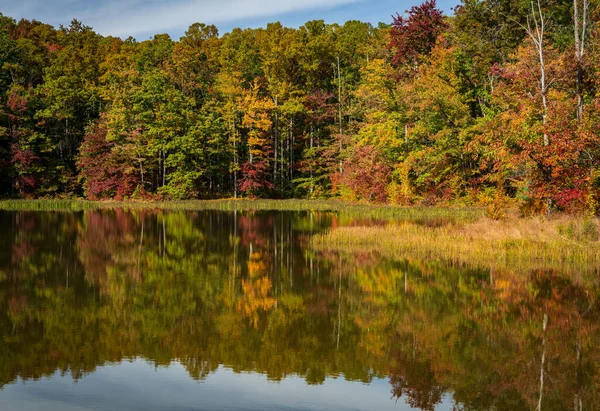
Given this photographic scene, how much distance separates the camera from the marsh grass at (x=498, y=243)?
19.9 meters

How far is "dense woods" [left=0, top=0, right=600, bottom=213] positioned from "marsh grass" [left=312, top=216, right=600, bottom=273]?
7.79m

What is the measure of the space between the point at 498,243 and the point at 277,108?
40.1 m

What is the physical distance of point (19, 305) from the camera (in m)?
14.6

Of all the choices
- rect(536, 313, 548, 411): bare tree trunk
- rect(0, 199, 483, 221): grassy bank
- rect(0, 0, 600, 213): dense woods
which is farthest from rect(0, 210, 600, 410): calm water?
rect(0, 199, 483, 221): grassy bank

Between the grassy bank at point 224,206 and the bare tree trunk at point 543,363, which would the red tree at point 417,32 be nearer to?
the grassy bank at point 224,206

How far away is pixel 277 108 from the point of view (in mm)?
59531

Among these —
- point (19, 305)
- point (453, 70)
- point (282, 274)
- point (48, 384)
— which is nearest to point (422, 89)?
point (453, 70)

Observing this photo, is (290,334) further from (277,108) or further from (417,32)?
(277,108)

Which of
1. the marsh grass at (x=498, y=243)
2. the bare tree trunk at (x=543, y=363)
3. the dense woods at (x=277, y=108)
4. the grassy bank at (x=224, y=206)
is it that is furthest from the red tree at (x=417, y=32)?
the bare tree trunk at (x=543, y=363)

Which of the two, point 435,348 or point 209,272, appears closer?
point 435,348

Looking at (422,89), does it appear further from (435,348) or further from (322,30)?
(435,348)

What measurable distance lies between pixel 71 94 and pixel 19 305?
50.2m

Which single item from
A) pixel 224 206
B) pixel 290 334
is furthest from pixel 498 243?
pixel 224 206

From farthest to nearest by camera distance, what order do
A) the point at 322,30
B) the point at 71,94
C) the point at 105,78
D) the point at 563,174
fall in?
the point at 322,30, the point at 105,78, the point at 71,94, the point at 563,174
